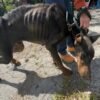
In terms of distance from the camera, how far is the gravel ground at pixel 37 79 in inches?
165

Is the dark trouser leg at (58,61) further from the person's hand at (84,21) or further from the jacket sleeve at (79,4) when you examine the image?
the jacket sleeve at (79,4)

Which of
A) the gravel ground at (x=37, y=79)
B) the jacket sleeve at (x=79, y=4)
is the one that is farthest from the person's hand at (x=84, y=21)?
the gravel ground at (x=37, y=79)

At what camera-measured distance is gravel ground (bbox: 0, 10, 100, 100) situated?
13.8 feet

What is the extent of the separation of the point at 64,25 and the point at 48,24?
0.24 meters

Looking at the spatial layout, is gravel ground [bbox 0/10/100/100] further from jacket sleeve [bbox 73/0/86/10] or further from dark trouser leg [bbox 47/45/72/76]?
jacket sleeve [bbox 73/0/86/10]

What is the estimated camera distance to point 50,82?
4410mm

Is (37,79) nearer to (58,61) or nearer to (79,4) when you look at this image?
(58,61)

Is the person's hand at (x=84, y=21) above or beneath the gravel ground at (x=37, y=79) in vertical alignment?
above

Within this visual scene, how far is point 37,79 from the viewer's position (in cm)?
458

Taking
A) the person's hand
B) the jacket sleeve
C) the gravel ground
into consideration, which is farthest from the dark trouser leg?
the jacket sleeve

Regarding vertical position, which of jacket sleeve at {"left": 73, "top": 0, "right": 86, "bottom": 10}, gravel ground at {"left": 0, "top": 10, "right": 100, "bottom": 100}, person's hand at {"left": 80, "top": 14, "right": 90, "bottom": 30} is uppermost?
jacket sleeve at {"left": 73, "top": 0, "right": 86, "bottom": 10}

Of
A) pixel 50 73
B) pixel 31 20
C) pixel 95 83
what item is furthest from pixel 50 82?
pixel 31 20

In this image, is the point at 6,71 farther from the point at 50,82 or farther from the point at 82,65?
the point at 82,65

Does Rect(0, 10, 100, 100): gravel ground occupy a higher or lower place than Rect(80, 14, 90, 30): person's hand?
lower
